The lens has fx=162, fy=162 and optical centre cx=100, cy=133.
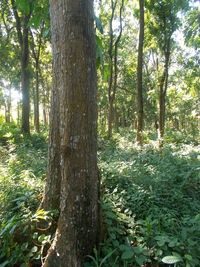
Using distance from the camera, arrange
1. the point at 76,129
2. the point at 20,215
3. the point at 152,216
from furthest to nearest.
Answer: the point at 152,216 < the point at 20,215 < the point at 76,129

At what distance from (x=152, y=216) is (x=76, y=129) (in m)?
1.80

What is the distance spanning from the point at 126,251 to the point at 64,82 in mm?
2002

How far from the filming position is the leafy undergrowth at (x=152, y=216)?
69.6 inches

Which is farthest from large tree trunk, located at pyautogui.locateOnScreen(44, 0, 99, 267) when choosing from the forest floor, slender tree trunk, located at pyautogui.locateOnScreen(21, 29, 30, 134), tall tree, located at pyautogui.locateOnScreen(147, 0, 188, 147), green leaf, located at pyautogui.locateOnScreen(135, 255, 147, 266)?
slender tree trunk, located at pyautogui.locateOnScreen(21, 29, 30, 134)

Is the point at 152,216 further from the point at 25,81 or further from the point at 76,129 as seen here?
the point at 25,81

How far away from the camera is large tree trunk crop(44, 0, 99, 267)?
1805 millimetres

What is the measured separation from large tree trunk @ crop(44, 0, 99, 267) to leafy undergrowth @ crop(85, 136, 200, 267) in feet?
1.03

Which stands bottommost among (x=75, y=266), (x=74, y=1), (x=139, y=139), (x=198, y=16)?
(x=75, y=266)

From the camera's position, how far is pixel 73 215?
182 centimetres

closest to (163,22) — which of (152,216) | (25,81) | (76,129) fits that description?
(25,81)

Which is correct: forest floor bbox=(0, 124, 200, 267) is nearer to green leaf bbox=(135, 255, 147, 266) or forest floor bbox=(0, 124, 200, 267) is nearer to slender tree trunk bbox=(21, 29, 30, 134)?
green leaf bbox=(135, 255, 147, 266)

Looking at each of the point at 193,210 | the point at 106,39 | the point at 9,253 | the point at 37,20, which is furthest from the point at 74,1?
the point at 106,39

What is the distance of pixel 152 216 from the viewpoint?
246cm

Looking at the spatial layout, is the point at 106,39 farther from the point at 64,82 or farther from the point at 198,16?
the point at 64,82
